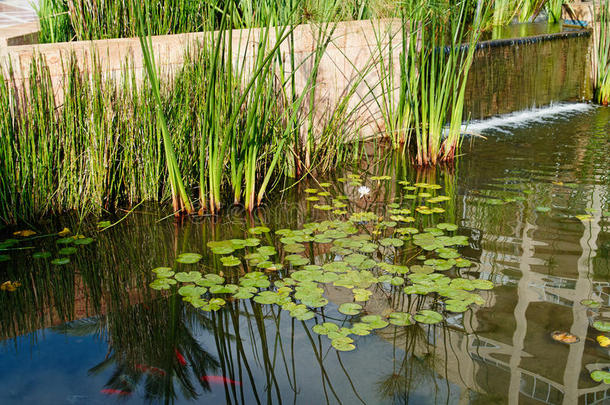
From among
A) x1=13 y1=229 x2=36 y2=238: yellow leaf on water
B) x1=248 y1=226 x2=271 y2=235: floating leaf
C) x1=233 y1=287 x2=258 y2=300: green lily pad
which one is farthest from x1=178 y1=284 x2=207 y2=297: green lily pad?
x1=13 y1=229 x2=36 y2=238: yellow leaf on water

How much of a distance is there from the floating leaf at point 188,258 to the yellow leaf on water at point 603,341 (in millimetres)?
1715

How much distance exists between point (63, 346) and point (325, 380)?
0.98 m

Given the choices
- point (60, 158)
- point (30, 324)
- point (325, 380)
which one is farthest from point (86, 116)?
point (325, 380)

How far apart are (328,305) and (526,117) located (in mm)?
4219

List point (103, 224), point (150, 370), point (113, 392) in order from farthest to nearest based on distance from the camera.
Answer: point (103, 224) → point (150, 370) → point (113, 392)

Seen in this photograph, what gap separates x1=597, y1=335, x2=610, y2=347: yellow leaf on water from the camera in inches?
91.6

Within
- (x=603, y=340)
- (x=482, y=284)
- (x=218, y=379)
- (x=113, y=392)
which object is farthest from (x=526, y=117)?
(x=113, y=392)

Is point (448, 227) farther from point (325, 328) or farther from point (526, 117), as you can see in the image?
point (526, 117)

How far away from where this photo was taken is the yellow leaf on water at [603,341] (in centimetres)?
233

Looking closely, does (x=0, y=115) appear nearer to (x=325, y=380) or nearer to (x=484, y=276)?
(x=325, y=380)

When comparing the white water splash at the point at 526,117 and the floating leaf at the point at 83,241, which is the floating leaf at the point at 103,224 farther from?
the white water splash at the point at 526,117

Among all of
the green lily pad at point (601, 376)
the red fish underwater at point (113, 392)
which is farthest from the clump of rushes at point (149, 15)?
the green lily pad at point (601, 376)

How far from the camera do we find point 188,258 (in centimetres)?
304

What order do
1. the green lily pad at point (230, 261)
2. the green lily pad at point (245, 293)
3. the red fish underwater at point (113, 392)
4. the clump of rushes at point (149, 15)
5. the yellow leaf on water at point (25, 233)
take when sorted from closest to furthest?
1. the red fish underwater at point (113, 392)
2. the green lily pad at point (245, 293)
3. the green lily pad at point (230, 261)
4. the yellow leaf on water at point (25, 233)
5. the clump of rushes at point (149, 15)
